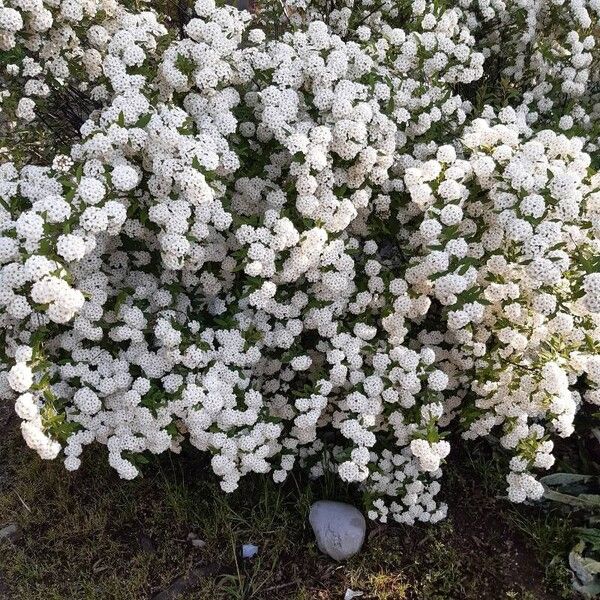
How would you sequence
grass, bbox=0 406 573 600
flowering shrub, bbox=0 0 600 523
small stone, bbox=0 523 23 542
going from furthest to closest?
1. small stone, bbox=0 523 23 542
2. grass, bbox=0 406 573 600
3. flowering shrub, bbox=0 0 600 523

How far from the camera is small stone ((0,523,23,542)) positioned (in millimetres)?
4535

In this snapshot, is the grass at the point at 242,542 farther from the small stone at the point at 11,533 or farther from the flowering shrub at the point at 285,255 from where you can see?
the flowering shrub at the point at 285,255

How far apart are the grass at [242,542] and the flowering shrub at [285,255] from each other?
14.7 inches

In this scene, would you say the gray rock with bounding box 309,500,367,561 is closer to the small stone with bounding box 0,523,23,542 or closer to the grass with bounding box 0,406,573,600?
the grass with bounding box 0,406,573,600

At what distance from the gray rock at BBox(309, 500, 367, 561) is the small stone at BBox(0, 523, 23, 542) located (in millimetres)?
1978

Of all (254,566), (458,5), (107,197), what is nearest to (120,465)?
(254,566)

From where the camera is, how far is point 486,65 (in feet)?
17.4

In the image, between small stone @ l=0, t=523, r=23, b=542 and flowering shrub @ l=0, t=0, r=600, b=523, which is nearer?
flowering shrub @ l=0, t=0, r=600, b=523

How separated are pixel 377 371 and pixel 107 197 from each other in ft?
5.67

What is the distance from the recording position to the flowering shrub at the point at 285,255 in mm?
3305

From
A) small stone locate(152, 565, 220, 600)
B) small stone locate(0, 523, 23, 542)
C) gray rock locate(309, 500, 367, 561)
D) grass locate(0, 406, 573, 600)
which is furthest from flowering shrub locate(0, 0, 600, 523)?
small stone locate(0, 523, 23, 542)

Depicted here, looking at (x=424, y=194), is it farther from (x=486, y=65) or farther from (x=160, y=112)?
(x=486, y=65)

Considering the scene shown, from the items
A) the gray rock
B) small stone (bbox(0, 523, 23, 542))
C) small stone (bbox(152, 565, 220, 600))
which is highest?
the gray rock

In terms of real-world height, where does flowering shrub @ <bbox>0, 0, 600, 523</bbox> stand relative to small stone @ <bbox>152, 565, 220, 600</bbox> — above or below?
above
